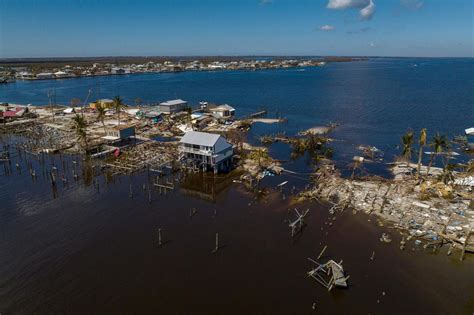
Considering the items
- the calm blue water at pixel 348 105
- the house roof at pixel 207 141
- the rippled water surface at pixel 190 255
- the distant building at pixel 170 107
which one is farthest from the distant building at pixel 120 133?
the distant building at pixel 170 107

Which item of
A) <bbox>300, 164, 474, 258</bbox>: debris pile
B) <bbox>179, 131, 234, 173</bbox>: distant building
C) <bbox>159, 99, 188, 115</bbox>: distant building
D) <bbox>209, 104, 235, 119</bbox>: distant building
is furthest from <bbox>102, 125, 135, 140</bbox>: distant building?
<bbox>300, 164, 474, 258</bbox>: debris pile

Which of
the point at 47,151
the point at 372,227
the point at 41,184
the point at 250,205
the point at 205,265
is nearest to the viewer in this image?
the point at 205,265

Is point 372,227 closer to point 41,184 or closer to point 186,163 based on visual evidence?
point 186,163

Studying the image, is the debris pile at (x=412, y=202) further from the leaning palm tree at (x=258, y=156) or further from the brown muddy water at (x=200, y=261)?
the leaning palm tree at (x=258, y=156)

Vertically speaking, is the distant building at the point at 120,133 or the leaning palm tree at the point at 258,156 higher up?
the distant building at the point at 120,133

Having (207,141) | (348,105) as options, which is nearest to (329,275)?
(207,141)

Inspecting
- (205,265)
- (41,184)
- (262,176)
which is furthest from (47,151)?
(205,265)

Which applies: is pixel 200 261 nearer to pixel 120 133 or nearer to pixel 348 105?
pixel 120 133
